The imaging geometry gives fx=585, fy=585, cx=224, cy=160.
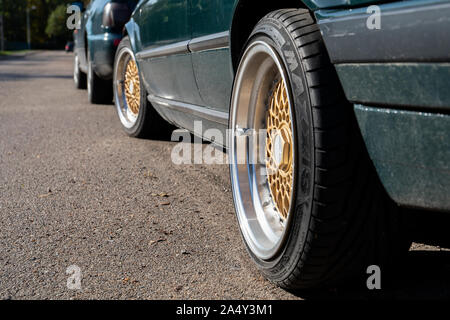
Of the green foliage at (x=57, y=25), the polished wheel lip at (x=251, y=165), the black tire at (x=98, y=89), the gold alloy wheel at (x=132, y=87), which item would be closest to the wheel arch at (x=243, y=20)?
the polished wheel lip at (x=251, y=165)

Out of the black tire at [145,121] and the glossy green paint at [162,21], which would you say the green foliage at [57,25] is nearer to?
the black tire at [145,121]

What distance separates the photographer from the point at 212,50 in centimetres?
297

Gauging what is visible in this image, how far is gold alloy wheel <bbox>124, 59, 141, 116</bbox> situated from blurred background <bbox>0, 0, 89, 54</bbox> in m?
66.8

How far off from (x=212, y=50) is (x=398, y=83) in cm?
150

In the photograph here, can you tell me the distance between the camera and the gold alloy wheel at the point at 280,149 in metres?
2.27

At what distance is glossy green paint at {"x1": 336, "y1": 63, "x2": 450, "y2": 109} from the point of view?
58.9 inches

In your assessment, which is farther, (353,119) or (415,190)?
(353,119)

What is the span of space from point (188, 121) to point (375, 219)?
6.88 ft

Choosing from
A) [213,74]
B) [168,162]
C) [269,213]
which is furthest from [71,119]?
[269,213]

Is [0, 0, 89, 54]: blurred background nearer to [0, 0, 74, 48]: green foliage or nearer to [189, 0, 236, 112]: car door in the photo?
[0, 0, 74, 48]: green foliage

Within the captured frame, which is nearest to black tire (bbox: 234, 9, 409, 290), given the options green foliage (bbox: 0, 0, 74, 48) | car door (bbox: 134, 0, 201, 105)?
car door (bbox: 134, 0, 201, 105)

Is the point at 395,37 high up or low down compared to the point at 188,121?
up
